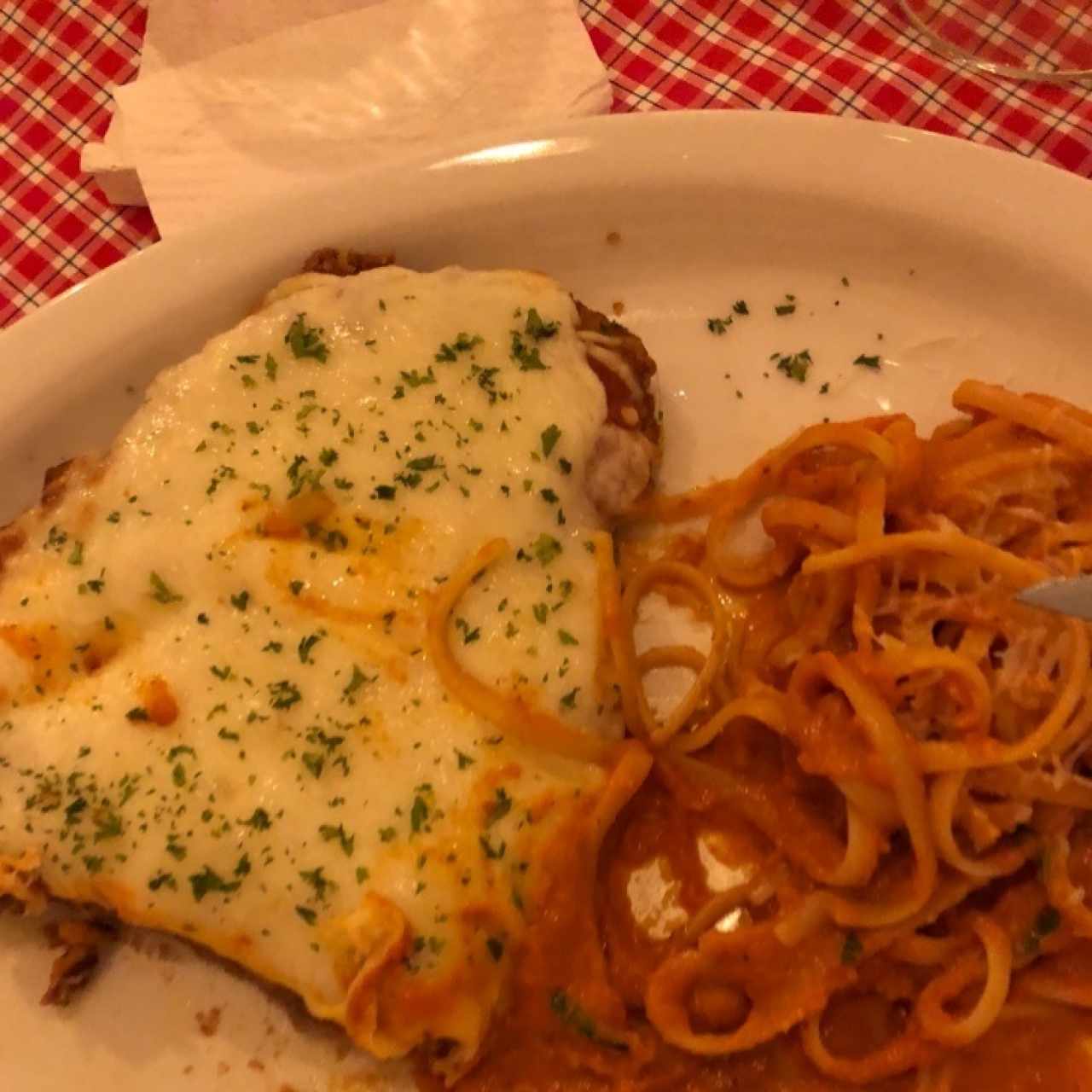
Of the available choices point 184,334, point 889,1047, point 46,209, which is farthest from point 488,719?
point 46,209

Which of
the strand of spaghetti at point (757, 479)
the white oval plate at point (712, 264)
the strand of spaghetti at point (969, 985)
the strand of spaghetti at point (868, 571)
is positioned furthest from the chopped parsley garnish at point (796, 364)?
the strand of spaghetti at point (969, 985)

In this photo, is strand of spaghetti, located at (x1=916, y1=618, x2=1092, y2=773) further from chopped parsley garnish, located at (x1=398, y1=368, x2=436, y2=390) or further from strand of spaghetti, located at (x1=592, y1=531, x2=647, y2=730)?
chopped parsley garnish, located at (x1=398, y1=368, x2=436, y2=390)

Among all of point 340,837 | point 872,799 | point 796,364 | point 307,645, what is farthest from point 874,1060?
point 796,364

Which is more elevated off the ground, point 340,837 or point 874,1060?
point 340,837

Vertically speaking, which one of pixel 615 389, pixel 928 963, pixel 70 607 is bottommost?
pixel 928 963

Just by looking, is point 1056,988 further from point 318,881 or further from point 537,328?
point 537,328

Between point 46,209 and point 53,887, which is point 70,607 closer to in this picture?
point 53,887

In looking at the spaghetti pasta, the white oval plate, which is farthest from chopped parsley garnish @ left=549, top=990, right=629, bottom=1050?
the white oval plate
